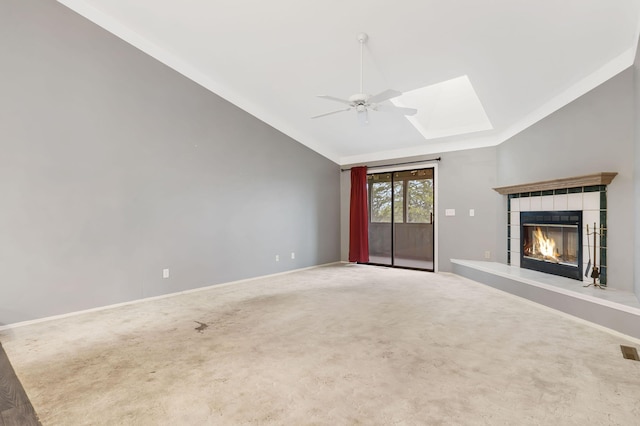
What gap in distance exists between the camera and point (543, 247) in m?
4.53

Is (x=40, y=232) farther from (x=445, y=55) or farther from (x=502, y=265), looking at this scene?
(x=502, y=265)

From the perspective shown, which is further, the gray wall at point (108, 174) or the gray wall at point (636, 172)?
the gray wall at point (108, 174)

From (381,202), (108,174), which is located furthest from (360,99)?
(381,202)

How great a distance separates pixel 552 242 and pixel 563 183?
94 centimetres

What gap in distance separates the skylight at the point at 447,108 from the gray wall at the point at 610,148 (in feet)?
4.14

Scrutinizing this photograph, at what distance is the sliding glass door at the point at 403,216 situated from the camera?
6.68 m

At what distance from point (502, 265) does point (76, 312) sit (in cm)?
581

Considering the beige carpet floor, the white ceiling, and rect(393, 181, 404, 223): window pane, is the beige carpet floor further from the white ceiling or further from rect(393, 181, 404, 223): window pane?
rect(393, 181, 404, 223): window pane

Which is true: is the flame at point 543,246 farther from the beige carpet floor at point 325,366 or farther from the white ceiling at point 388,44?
the white ceiling at point 388,44

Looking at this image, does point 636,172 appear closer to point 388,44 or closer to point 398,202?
point 388,44

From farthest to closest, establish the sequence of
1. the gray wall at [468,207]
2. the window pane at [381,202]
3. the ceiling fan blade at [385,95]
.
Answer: the window pane at [381,202] → the gray wall at [468,207] → the ceiling fan blade at [385,95]

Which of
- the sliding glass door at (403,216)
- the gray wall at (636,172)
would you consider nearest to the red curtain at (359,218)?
the sliding glass door at (403,216)

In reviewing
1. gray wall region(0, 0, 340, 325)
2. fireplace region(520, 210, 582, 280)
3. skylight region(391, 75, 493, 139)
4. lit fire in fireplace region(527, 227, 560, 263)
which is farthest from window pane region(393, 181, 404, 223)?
gray wall region(0, 0, 340, 325)

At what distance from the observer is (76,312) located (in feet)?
11.5
